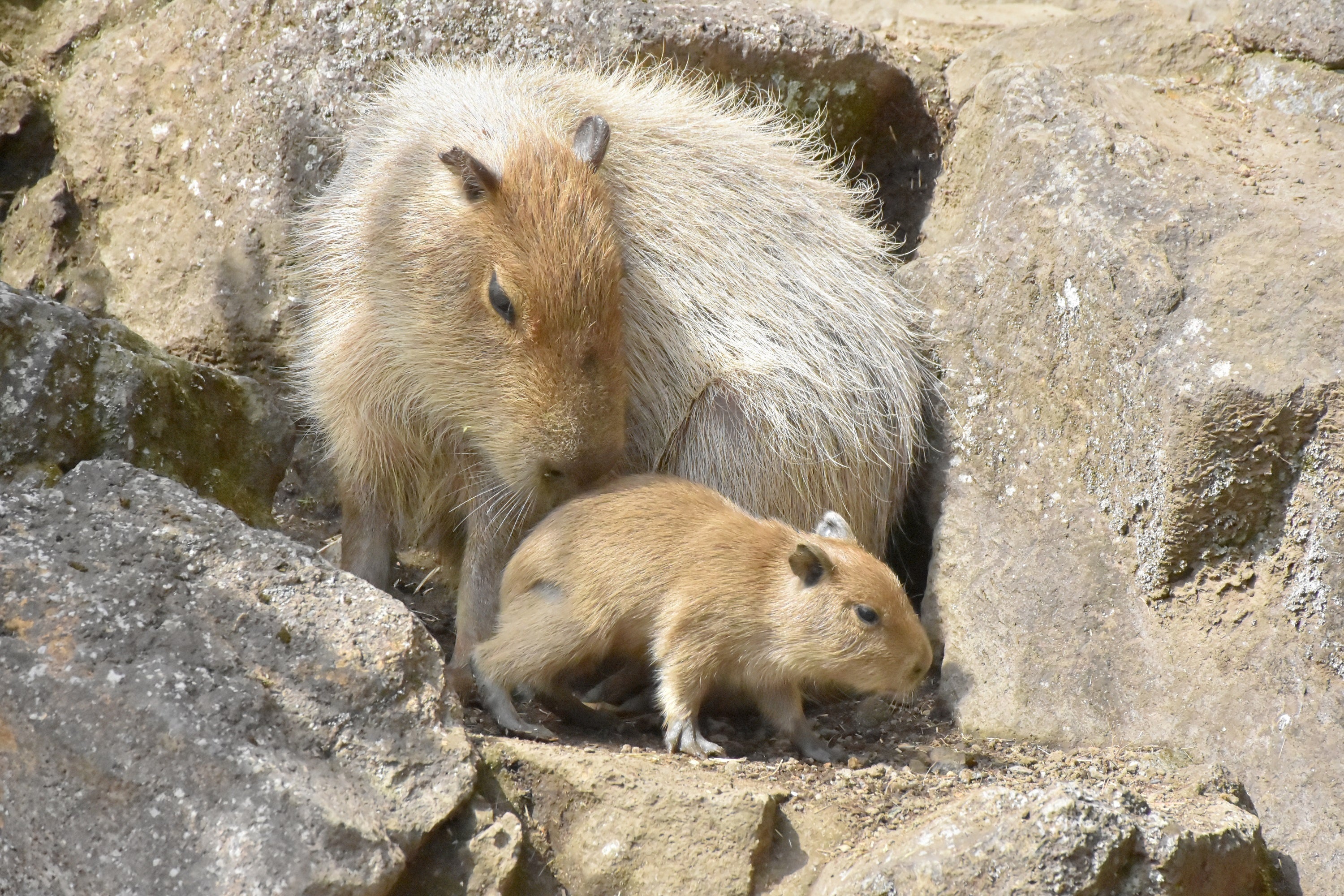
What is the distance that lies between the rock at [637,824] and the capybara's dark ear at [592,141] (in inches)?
87.1

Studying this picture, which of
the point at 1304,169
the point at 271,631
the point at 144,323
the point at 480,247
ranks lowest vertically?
the point at 144,323

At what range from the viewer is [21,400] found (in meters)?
4.07

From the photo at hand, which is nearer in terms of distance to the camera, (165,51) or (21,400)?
(21,400)

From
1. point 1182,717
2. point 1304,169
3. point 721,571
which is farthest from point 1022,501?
point 1304,169

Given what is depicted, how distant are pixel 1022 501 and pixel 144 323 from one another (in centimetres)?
420

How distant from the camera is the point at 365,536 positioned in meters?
4.96

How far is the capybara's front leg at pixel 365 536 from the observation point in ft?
16.2

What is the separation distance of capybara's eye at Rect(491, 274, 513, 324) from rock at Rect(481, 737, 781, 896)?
1.51 meters

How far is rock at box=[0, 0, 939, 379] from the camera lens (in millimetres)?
5895

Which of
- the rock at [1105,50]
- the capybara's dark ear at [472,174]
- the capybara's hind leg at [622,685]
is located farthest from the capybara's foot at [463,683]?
the rock at [1105,50]

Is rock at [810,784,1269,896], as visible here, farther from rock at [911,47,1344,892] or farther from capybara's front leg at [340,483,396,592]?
capybara's front leg at [340,483,396,592]

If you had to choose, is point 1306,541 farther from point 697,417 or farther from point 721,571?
point 697,417

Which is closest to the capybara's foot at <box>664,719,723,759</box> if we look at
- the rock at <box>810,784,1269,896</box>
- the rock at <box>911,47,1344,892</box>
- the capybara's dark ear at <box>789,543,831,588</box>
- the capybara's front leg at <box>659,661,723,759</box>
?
the capybara's front leg at <box>659,661,723,759</box>

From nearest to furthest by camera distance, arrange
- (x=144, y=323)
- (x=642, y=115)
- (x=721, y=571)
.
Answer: (x=721, y=571) → (x=642, y=115) → (x=144, y=323)
